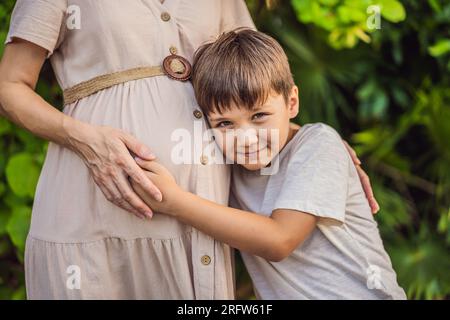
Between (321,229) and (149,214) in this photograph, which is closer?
(149,214)

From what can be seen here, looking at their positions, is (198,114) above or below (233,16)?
below

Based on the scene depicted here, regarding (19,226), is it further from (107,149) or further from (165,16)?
(165,16)

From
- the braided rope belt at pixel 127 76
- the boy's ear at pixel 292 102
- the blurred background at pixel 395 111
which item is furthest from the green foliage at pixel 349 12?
the braided rope belt at pixel 127 76

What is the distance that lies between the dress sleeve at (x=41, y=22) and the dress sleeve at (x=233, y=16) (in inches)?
20.1

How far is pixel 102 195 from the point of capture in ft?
5.35

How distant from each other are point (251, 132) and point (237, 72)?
0.17 meters

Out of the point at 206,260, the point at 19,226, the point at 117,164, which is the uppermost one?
the point at 117,164

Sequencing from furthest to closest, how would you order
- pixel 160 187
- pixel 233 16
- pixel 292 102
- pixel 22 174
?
pixel 22 174
pixel 233 16
pixel 292 102
pixel 160 187

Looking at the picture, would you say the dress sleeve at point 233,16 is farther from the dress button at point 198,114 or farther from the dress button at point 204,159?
the dress button at point 204,159

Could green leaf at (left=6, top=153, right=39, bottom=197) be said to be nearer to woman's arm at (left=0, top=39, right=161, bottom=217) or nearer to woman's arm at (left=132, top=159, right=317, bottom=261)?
woman's arm at (left=0, top=39, right=161, bottom=217)

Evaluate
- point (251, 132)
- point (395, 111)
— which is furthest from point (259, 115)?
point (395, 111)

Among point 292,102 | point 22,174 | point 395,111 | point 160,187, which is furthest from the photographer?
point 395,111
